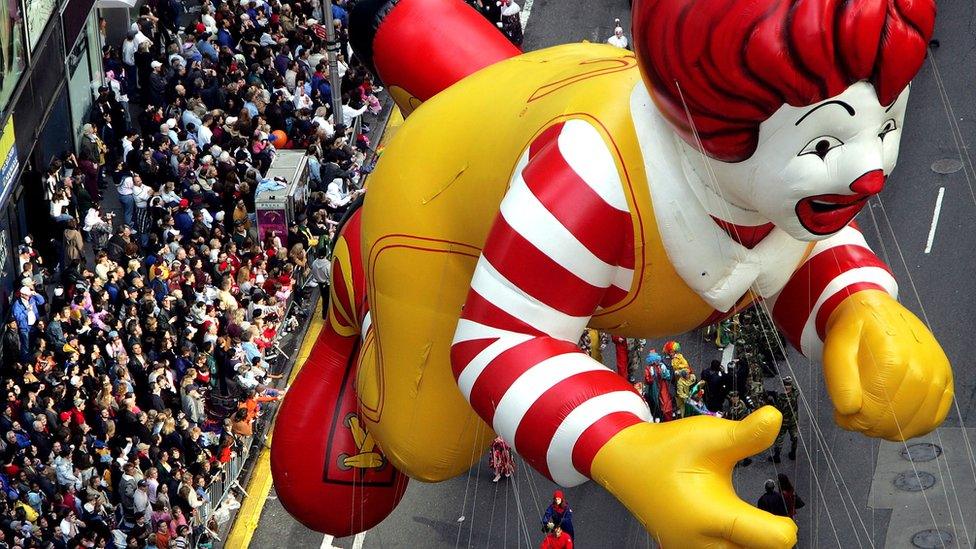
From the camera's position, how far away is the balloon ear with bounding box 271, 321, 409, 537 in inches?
573

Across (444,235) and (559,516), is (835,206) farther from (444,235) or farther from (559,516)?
(559,516)

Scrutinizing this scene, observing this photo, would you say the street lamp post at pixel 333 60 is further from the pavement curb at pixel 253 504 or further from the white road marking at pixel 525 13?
the pavement curb at pixel 253 504

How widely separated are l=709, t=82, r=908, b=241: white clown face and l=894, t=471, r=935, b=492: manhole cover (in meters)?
11.5

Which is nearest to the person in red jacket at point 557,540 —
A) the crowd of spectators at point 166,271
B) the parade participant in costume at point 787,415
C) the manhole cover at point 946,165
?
the parade participant in costume at point 787,415

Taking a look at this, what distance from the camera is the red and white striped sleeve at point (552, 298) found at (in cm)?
1102

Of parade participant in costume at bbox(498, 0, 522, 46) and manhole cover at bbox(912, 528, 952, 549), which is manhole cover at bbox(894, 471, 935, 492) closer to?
manhole cover at bbox(912, 528, 952, 549)

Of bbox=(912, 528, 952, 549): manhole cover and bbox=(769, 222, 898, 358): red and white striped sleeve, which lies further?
bbox=(912, 528, 952, 549): manhole cover

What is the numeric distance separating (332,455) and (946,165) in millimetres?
14855

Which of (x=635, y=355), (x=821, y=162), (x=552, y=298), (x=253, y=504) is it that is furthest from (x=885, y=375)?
(x=253, y=504)

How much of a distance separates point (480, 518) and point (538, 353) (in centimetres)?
1103

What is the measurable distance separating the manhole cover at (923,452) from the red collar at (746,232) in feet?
36.9

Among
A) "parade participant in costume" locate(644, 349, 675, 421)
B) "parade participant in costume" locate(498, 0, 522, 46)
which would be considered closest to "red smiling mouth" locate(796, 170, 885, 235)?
A: "parade participant in costume" locate(644, 349, 675, 421)

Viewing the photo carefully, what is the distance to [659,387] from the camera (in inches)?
884

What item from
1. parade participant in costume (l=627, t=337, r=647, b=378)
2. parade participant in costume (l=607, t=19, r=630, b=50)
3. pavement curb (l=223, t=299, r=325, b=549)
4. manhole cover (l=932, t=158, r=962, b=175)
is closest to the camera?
pavement curb (l=223, t=299, r=325, b=549)
